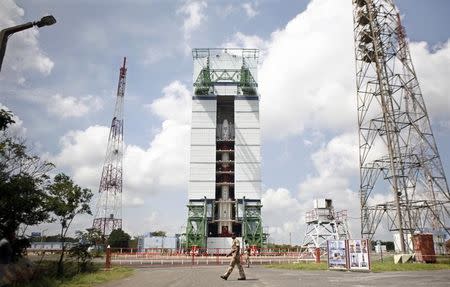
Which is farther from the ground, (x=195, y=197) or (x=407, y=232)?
(x=195, y=197)

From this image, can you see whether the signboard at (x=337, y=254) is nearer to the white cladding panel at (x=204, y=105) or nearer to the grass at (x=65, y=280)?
the grass at (x=65, y=280)

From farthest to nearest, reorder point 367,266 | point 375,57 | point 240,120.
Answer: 1. point 240,120
2. point 375,57
3. point 367,266

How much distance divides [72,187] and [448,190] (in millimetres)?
35219

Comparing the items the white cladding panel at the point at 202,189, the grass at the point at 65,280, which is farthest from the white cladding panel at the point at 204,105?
the grass at the point at 65,280

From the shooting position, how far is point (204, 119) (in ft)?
220

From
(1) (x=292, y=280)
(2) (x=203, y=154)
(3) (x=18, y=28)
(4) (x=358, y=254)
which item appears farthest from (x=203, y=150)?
(3) (x=18, y=28)

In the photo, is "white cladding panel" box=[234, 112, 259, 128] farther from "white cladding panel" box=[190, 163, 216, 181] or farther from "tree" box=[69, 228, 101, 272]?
"tree" box=[69, 228, 101, 272]

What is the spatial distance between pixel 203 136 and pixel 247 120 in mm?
8486

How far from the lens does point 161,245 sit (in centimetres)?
7525

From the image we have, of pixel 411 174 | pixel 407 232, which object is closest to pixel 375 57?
pixel 411 174

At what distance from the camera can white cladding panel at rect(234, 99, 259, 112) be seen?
68375 millimetres

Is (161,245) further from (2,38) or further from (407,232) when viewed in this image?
(2,38)

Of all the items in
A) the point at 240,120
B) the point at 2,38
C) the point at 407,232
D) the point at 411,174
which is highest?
the point at 240,120

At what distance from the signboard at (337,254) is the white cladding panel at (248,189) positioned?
44147 millimetres
